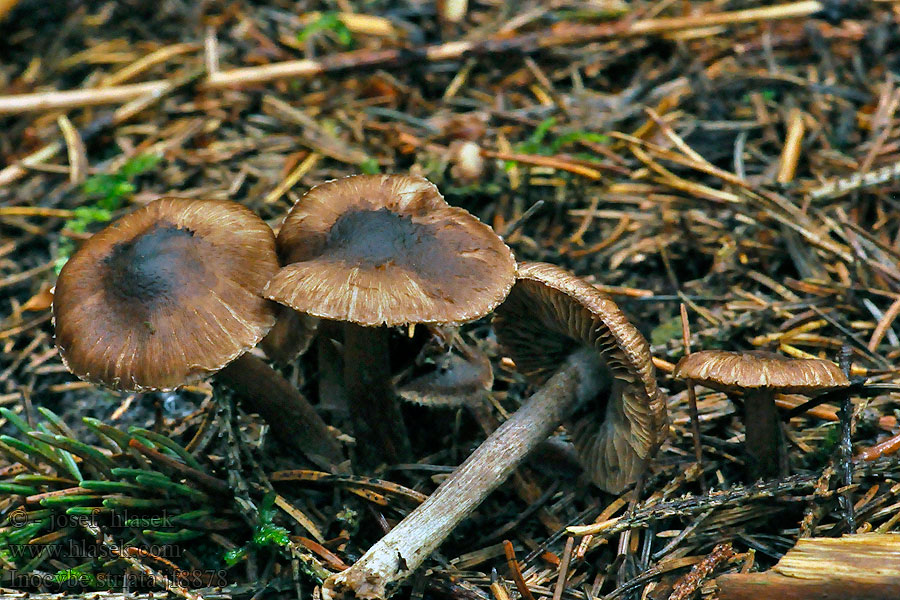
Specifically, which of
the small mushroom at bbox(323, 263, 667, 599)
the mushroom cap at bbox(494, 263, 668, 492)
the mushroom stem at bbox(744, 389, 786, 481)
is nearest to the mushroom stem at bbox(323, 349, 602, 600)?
the small mushroom at bbox(323, 263, 667, 599)

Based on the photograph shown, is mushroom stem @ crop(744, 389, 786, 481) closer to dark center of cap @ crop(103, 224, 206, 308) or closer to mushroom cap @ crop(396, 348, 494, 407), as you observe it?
mushroom cap @ crop(396, 348, 494, 407)

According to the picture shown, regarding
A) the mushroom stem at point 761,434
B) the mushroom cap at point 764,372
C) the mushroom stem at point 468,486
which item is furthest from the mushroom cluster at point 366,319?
the mushroom stem at point 761,434

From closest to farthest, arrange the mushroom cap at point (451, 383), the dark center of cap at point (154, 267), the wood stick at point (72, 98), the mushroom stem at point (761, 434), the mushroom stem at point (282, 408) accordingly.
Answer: the dark center of cap at point (154, 267), the mushroom stem at point (761, 434), the mushroom stem at point (282, 408), the mushroom cap at point (451, 383), the wood stick at point (72, 98)

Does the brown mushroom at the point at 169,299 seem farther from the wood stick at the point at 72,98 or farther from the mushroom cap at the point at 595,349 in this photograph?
the wood stick at the point at 72,98

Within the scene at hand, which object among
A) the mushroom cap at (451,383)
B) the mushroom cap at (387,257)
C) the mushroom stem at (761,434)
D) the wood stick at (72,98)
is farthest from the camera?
the wood stick at (72,98)

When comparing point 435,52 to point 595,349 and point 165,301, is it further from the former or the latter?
point 165,301

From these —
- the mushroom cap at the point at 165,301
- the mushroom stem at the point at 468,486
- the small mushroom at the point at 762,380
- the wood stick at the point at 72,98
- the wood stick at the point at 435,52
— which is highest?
the wood stick at the point at 435,52

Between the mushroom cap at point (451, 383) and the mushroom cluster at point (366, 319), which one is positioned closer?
the mushroom cluster at point (366, 319)
